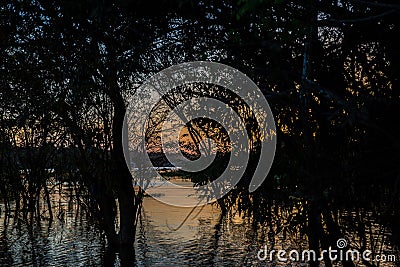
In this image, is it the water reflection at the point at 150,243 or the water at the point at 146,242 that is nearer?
the water reflection at the point at 150,243

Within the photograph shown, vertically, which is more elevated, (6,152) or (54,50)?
(54,50)

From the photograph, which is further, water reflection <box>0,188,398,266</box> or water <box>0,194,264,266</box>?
water <box>0,194,264,266</box>

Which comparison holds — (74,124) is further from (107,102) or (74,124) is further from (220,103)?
(220,103)

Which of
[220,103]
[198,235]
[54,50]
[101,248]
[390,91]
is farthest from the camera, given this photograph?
[198,235]

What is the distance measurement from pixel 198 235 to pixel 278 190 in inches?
260

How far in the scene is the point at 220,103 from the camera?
234 inches

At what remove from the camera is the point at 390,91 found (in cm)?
505

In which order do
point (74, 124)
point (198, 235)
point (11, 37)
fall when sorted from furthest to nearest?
point (198, 235) < point (74, 124) < point (11, 37)

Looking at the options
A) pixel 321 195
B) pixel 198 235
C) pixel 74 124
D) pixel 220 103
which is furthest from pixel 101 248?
pixel 321 195

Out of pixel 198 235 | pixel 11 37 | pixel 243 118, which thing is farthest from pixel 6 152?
pixel 243 118

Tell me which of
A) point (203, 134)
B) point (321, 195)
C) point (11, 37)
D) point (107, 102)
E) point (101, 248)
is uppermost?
point (11, 37)

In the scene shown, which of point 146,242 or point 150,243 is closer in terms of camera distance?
point 150,243

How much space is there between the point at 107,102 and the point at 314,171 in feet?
17.2

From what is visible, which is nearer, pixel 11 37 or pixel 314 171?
pixel 314 171
